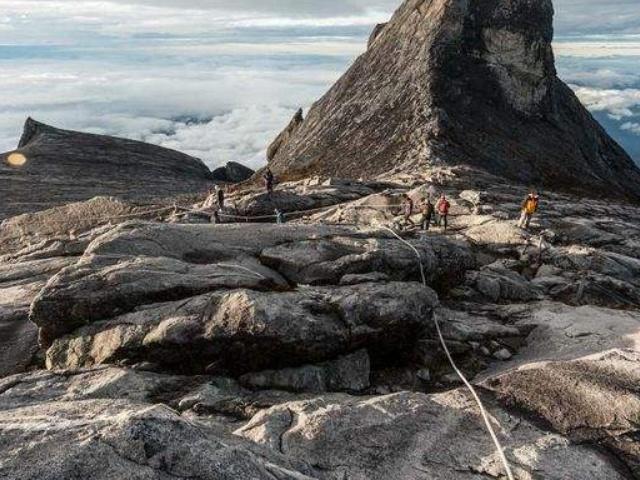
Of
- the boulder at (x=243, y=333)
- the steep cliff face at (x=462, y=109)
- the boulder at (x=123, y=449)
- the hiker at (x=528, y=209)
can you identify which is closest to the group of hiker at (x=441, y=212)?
the hiker at (x=528, y=209)

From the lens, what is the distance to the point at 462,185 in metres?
50.9

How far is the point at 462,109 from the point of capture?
74812 millimetres

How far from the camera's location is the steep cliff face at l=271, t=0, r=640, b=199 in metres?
70.1

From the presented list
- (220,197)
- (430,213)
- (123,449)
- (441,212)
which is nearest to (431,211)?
(430,213)

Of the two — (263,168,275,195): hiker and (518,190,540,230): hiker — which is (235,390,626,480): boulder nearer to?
(518,190,540,230): hiker

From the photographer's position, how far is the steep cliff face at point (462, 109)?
230 ft

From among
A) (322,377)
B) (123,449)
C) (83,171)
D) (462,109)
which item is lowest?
(83,171)

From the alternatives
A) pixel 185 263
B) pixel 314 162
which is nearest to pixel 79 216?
pixel 185 263

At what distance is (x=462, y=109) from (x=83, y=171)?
5815 centimetres

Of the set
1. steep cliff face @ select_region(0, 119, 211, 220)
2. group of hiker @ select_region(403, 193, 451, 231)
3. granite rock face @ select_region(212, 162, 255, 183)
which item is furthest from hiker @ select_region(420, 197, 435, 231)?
granite rock face @ select_region(212, 162, 255, 183)

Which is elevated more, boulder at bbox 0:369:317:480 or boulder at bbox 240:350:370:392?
boulder at bbox 0:369:317:480

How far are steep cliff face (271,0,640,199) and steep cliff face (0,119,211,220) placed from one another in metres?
20.5

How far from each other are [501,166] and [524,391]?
5726 centimetres

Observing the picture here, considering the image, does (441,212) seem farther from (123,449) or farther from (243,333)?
(123,449)
